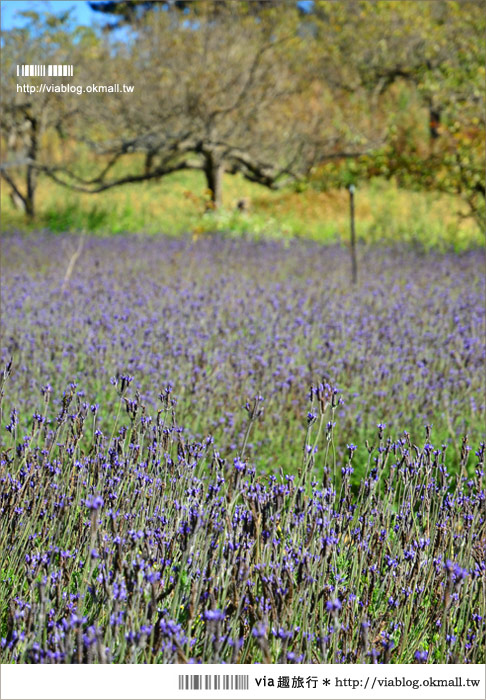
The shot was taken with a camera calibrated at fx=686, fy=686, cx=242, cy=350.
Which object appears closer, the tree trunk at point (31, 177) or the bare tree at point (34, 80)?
the bare tree at point (34, 80)

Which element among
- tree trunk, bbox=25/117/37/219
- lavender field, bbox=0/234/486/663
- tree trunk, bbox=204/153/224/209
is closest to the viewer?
lavender field, bbox=0/234/486/663

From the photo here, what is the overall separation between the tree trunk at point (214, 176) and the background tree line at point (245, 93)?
3cm

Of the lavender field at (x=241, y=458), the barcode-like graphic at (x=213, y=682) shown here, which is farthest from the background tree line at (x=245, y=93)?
the barcode-like graphic at (x=213, y=682)

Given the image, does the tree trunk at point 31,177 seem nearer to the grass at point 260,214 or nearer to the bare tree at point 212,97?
the grass at point 260,214

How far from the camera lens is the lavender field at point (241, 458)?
5.71ft

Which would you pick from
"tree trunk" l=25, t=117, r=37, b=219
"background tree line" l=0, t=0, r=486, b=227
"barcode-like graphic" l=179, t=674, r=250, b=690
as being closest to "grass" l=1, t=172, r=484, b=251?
"tree trunk" l=25, t=117, r=37, b=219

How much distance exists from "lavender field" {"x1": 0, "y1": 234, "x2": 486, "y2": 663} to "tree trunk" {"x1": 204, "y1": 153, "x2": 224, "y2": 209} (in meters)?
4.50

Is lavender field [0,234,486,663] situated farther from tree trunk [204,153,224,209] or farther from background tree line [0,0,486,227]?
tree trunk [204,153,224,209]

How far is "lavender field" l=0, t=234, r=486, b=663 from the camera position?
1.74 m

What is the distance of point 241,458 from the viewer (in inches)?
91.3

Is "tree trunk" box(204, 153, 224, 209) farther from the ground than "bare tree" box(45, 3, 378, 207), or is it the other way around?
"bare tree" box(45, 3, 378, 207)

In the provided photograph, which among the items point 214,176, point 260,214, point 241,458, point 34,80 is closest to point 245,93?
point 214,176

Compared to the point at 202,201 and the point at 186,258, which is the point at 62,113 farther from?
the point at 186,258

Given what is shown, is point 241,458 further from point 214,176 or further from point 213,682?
point 214,176
